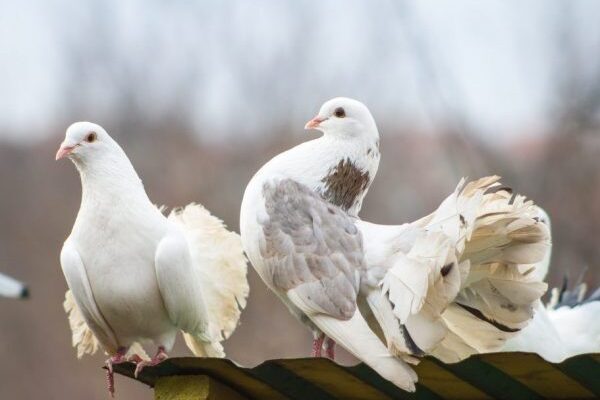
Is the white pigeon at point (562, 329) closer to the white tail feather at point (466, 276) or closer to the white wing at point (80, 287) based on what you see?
the white tail feather at point (466, 276)

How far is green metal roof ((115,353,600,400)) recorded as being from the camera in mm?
4867

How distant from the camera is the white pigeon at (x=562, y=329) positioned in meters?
6.54

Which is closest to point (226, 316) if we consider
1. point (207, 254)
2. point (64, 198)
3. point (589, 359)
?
point (207, 254)

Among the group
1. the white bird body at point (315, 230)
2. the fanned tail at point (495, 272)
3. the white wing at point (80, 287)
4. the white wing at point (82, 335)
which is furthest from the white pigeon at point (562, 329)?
the white wing at point (80, 287)

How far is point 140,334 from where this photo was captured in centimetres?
579

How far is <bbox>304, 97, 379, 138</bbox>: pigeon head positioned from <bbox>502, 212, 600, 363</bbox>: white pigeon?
2.86 ft

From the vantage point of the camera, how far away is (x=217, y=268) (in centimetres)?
609

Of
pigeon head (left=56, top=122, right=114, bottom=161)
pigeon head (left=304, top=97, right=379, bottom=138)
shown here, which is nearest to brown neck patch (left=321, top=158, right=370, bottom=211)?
pigeon head (left=304, top=97, right=379, bottom=138)

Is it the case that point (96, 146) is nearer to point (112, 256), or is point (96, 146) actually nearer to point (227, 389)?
point (112, 256)

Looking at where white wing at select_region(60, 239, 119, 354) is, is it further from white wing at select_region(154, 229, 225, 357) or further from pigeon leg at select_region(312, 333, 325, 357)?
pigeon leg at select_region(312, 333, 325, 357)

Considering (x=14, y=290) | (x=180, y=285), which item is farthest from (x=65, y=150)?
(x=14, y=290)

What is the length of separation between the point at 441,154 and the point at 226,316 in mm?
13751

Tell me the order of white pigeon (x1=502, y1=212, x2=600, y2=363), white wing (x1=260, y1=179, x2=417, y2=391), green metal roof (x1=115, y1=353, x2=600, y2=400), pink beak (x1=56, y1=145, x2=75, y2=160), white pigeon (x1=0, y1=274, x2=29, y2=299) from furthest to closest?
1. white pigeon (x1=0, y1=274, x2=29, y2=299)
2. white pigeon (x1=502, y1=212, x2=600, y2=363)
3. pink beak (x1=56, y1=145, x2=75, y2=160)
4. white wing (x1=260, y1=179, x2=417, y2=391)
5. green metal roof (x1=115, y1=353, x2=600, y2=400)

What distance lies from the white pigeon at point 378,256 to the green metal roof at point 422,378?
112 millimetres
